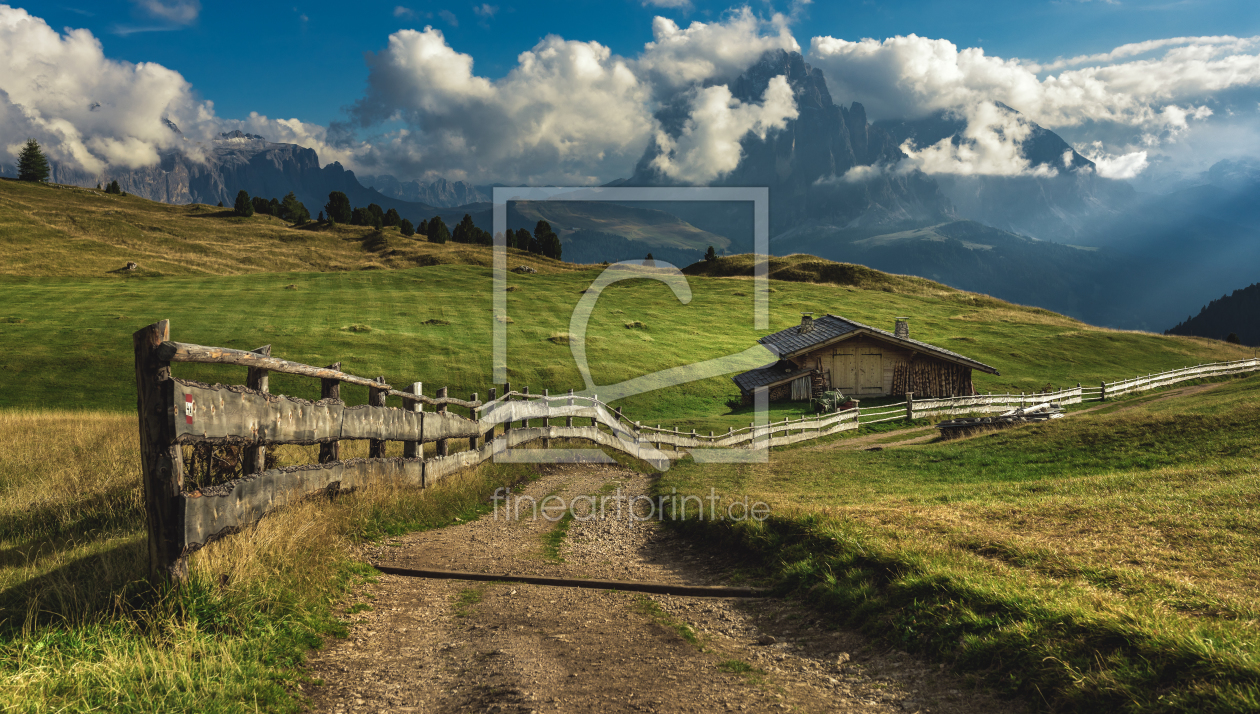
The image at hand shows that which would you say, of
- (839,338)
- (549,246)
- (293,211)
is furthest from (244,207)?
(839,338)

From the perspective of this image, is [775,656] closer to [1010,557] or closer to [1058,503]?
[1010,557]

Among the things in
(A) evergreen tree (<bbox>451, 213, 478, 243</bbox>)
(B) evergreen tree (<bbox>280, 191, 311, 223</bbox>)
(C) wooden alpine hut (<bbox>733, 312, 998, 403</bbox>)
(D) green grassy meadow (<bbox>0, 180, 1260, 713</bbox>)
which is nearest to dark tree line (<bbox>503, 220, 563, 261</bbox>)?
(A) evergreen tree (<bbox>451, 213, 478, 243</bbox>)

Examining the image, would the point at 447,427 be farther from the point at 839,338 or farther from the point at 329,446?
the point at 839,338

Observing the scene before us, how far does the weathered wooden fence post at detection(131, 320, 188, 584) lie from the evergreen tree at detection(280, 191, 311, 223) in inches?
5690

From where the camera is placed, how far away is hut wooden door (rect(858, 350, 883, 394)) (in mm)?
41188

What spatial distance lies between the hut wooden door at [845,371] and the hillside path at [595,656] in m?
35.4

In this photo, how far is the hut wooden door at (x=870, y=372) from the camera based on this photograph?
4119cm

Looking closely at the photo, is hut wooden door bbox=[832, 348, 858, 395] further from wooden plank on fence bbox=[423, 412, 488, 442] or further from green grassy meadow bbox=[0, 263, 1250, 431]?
wooden plank on fence bbox=[423, 412, 488, 442]

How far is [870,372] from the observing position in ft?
135

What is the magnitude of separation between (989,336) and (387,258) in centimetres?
8626

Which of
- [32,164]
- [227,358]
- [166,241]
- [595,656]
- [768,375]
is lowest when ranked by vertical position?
[768,375]

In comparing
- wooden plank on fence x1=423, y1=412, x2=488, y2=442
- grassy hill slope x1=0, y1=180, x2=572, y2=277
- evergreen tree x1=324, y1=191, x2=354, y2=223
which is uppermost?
evergreen tree x1=324, y1=191, x2=354, y2=223

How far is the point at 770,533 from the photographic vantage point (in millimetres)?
8102

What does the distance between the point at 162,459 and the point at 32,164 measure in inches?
7284
